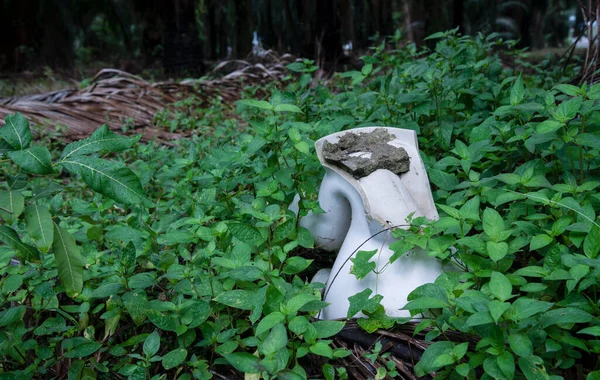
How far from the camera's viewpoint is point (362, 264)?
136 cm

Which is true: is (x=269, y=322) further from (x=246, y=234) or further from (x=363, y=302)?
(x=246, y=234)

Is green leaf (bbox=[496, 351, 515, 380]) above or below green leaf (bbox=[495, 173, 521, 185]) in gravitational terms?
below

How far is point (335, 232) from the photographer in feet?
5.39

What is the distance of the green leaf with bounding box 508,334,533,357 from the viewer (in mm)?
1022

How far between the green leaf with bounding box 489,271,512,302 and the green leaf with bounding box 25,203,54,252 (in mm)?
872

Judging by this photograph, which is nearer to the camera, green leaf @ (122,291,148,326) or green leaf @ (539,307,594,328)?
green leaf @ (539,307,594,328)

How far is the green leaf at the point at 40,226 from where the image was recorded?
3.26 ft

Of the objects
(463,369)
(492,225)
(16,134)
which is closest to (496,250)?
(492,225)

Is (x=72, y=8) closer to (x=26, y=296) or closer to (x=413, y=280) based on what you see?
(x=26, y=296)

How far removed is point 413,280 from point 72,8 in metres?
9.21

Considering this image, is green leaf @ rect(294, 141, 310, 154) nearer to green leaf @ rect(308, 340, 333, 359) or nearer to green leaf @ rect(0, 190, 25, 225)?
green leaf @ rect(308, 340, 333, 359)

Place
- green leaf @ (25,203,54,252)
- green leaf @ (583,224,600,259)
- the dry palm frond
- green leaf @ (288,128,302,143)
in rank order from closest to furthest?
1. green leaf @ (25,203,54,252)
2. green leaf @ (583,224,600,259)
3. green leaf @ (288,128,302,143)
4. the dry palm frond

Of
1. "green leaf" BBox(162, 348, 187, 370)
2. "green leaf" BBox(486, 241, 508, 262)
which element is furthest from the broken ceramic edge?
"green leaf" BBox(162, 348, 187, 370)

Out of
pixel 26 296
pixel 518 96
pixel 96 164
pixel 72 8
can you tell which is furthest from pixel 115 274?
pixel 72 8
